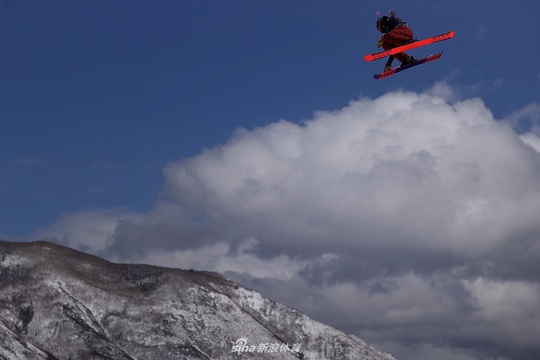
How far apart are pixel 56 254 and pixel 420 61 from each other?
13999cm

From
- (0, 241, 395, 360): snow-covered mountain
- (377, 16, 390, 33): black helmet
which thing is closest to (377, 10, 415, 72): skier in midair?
(377, 16, 390, 33): black helmet

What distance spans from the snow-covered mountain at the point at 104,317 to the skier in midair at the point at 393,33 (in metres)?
109

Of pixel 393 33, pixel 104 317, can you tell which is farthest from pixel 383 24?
pixel 104 317

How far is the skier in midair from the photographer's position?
65812 mm

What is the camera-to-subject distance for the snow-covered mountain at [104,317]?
170m

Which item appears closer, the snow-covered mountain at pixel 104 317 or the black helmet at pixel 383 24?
the black helmet at pixel 383 24

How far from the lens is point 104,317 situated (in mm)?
184250

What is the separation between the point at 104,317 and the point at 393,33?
131 metres

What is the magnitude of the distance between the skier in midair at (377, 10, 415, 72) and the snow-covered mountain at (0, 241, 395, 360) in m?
109

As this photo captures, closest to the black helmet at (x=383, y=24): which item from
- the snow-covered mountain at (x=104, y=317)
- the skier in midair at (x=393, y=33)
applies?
the skier in midair at (x=393, y=33)

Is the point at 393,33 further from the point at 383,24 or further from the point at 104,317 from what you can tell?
the point at 104,317

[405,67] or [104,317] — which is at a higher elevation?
[104,317]

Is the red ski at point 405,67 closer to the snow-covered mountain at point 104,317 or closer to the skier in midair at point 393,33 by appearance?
the skier in midair at point 393,33

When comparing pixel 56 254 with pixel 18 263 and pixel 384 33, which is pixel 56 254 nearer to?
pixel 18 263
